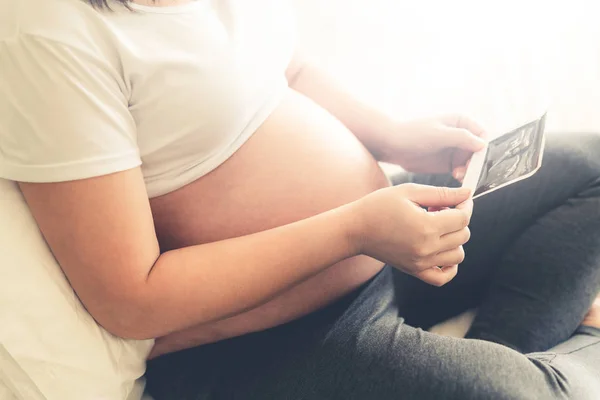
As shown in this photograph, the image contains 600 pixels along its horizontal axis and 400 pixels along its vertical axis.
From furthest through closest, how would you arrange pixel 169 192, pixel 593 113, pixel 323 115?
pixel 593 113 → pixel 323 115 → pixel 169 192

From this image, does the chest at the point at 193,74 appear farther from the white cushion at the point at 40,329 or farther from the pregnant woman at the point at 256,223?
the white cushion at the point at 40,329

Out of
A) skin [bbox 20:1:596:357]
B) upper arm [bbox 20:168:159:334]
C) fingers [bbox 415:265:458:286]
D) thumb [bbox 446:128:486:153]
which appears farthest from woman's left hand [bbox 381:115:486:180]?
upper arm [bbox 20:168:159:334]

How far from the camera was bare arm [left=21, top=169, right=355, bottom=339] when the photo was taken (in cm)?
49

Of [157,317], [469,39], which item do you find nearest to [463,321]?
[157,317]

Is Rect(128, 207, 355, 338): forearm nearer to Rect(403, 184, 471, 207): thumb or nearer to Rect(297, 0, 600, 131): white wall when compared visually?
Rect(403, 184, 471, 207): thumb

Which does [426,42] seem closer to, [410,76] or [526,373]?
[410,76]

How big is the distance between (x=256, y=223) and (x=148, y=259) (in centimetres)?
14

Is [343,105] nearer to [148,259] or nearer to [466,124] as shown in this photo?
[466,124]

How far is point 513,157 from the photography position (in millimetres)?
693

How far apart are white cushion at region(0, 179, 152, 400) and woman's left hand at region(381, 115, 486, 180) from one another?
0.52m

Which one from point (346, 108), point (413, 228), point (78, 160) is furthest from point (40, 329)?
point (346, 108)

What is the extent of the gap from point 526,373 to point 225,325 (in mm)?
353

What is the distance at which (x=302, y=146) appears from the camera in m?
0.67

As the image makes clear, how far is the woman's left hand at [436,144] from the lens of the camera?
0.77m
